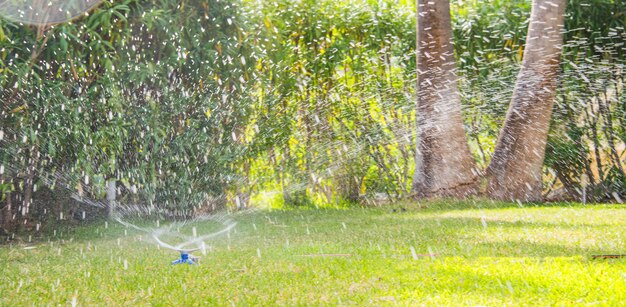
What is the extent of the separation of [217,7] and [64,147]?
269cm

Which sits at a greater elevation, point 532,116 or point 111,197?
point 532,116

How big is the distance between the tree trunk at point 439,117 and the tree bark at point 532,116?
0.46 metres

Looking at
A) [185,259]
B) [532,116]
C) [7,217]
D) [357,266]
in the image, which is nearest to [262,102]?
[532,116]

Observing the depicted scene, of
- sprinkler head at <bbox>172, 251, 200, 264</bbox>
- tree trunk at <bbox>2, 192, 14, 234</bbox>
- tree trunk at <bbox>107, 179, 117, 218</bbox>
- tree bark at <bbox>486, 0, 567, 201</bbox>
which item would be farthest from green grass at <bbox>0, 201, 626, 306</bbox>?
tree bark at <bbox>486, 0, 567, 201</bbox>

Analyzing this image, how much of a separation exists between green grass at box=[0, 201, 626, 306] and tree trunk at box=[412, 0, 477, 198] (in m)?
1.95

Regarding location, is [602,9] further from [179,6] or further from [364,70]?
[179,6]

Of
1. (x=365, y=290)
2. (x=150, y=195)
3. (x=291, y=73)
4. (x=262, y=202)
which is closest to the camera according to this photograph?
(x=365, y=290)

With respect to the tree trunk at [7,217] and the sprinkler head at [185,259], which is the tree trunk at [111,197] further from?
the sprinkler head at [185,259]

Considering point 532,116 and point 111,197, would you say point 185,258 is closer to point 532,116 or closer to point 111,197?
point 111,197

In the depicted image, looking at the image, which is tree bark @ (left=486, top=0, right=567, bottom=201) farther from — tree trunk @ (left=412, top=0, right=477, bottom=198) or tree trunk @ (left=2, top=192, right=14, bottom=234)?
tree trunk @ (left=2, top=192, right=14, bottom=234)

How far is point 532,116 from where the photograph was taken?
10492 mm

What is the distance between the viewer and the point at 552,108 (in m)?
10.7

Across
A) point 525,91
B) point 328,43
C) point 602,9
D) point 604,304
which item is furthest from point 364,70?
point 604,304

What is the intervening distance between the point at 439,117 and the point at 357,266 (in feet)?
19.4
